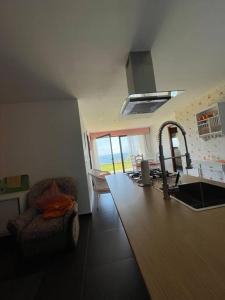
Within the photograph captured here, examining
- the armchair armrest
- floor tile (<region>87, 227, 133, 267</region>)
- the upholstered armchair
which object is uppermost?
the armchair armrest

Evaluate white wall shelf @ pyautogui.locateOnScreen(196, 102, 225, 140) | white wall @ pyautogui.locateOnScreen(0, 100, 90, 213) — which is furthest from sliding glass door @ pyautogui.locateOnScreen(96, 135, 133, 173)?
white wall @ pyautogui.locateOnScreen(0, 100, 90, 213)

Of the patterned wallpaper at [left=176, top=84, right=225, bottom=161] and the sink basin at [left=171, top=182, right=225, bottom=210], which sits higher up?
the patterned wallpaper at [left=176, top=84, right=225, bottom=161]

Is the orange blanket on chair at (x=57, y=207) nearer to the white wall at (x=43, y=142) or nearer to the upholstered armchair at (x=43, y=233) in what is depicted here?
Result: the upholstered armchair at (x=43, y=233)

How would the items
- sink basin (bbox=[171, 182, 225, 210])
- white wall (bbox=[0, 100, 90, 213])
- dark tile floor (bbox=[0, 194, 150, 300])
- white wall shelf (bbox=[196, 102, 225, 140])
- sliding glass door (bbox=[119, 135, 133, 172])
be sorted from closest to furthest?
sink basin (bbox=[171, 182, 225, 210]) → dark tile floor (bbox=[0, 194, 150, 300]) → white wall (bbox=[0, 100, 90, 213]) → white wall shelf (bbox=[196, 102, 225, 140]) → sliding glass door (bbox=[119, 135, 133, 172])

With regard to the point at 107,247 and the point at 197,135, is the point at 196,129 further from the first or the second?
the point at 107,247

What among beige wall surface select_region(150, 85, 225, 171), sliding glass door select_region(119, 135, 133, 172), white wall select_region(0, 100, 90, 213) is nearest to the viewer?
white wall select_region(0, 100, 90, 213)

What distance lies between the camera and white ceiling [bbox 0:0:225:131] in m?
1.43

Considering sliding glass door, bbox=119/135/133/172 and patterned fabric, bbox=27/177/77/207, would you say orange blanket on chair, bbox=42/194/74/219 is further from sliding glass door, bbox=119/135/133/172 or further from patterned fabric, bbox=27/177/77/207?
sliding glass door, bbox=119/135/133/172

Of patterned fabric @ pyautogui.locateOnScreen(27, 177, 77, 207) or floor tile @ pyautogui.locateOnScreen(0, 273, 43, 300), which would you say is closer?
floor tile @ pyautogui.locateOnScreen(0, 273, 43, 300)

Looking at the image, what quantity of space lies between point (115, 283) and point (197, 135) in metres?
4.20

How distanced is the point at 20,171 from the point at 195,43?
3.40 m

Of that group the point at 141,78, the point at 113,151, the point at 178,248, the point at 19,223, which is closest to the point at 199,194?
the point at 178,248

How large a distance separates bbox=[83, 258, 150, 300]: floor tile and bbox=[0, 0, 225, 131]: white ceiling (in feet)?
7.67

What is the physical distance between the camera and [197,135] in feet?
16.0
